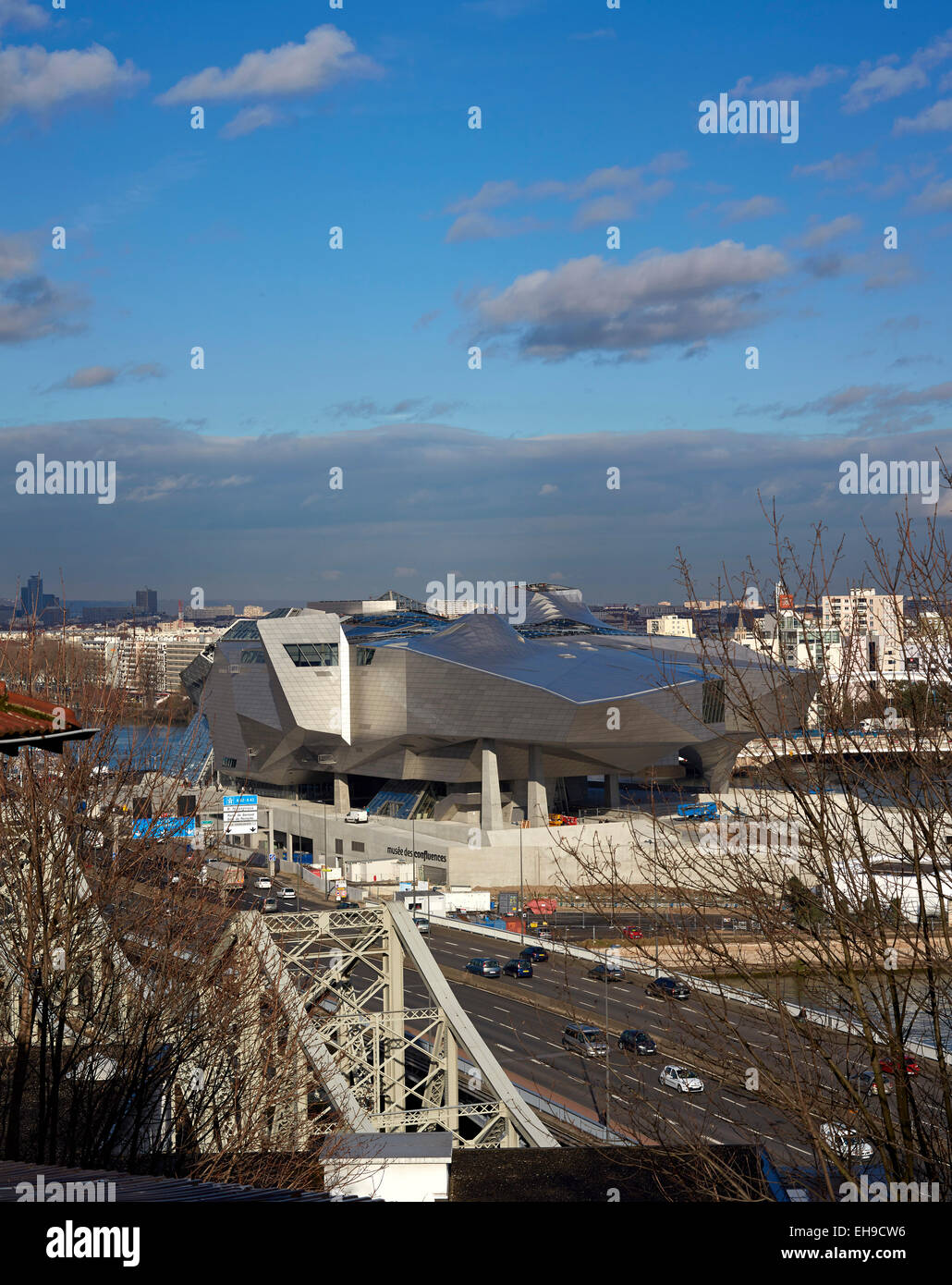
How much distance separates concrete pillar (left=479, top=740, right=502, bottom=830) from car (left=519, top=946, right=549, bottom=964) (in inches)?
609

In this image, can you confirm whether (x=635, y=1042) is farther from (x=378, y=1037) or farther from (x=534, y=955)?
(x=534, y=955)

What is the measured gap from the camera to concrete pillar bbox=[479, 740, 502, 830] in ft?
180

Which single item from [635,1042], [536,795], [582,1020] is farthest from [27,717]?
[536,795]

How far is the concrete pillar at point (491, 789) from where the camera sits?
54.8 meters

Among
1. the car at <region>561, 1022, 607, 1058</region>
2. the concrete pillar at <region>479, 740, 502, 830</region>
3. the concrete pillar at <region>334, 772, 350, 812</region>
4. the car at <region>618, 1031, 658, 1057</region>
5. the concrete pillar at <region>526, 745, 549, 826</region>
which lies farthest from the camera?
the concrete pillar at <region>334, 772, 350, 812</region>

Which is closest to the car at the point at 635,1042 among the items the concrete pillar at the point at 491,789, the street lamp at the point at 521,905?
the street lamp at the point at 521,905

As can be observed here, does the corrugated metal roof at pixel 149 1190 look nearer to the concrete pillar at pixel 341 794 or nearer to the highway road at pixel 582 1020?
the highway road at pixel 582 1020

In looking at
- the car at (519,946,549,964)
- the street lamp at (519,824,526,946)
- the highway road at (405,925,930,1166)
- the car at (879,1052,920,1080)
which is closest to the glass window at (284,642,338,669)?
the street lamp at (519,824,526,946)

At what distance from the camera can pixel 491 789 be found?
180 ft

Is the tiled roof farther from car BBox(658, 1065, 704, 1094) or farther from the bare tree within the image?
car BBox(658, 1065, 704, 1094)

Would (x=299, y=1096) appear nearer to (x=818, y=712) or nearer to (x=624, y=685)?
(x=818, y=712)

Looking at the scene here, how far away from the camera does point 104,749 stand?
650 inches

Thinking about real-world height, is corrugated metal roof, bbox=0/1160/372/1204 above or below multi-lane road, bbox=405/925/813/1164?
above

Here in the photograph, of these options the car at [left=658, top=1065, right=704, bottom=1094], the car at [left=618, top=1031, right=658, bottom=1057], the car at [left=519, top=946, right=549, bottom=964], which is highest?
the car at [left=618, top=1031, right=658, bottom=1057]
